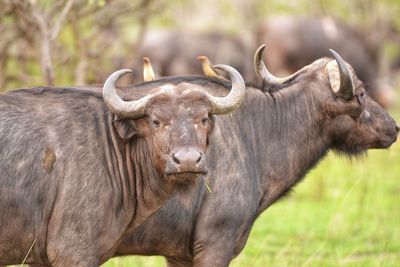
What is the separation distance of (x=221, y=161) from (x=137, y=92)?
83 cm

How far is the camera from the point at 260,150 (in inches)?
295

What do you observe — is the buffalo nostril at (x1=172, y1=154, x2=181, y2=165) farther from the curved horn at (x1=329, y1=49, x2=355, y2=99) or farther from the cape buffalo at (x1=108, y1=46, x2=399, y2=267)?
the curved horn at (x1=329, y1=49, x2=355, y2=99)

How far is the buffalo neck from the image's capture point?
7.52 meters

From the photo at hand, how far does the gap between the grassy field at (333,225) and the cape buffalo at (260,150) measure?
443mm

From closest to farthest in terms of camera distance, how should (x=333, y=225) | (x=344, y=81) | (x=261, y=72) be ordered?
(x=344, y=81) → (x=261, y=72) → (x=333, y=225)

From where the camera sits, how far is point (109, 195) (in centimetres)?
636

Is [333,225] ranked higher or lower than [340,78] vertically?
lower

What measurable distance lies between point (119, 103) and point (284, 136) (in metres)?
1.81

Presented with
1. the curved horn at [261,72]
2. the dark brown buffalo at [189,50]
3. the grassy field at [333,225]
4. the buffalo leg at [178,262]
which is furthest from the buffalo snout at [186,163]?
the dark brown buffalo at [189,50]

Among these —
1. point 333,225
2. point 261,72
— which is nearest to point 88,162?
point 261,72

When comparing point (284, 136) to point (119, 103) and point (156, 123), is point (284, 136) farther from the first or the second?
point (119, 103)

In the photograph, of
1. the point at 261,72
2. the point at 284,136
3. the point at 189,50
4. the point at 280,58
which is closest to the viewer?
the point at 284,136

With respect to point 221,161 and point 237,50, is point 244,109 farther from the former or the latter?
point 237,50

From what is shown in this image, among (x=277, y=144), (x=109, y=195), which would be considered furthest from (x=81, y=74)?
(x=109, y=195)
